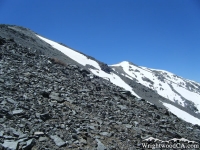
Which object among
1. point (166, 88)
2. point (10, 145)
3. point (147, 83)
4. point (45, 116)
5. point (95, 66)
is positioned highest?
point (147, 83)

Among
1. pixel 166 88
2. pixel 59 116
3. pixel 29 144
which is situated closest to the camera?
pixel 29 144

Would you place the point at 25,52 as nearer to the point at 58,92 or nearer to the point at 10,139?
the point at 58,92

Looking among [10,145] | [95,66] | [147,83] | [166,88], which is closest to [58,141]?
[10,145]

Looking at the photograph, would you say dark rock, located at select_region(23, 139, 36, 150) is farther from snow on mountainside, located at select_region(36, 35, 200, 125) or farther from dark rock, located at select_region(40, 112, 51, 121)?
snow on mountainside, located at select_region(36, 35, 200, 125)

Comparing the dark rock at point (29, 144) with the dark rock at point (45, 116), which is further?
the dark rock at point (45, 116)

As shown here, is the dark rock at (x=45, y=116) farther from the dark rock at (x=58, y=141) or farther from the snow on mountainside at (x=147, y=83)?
the snow on mountainside at (x=147, y=83)

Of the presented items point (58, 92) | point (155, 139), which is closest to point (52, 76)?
point (58, 92)

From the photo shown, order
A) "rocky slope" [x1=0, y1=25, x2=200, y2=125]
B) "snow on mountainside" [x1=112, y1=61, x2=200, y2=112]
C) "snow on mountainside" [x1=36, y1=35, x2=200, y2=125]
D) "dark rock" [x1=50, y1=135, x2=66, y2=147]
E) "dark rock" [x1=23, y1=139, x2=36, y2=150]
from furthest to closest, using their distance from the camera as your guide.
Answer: "snow on mountainside" [x1=112, y1=61, x2=200, y2=112], "snow on mountainside" [x1=36, y1=35, x2=200, y2=125], "rocky slope" [x1=0, y1=25, x2=200, y2=125], "dark rock" [x1=50, y1=135, x2=66, y2=147], "dark rock" [x1=23, y1=139, x2=36, y2=150]

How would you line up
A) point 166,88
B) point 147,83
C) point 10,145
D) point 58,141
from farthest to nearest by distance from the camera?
1. point 166,88
2. point 147,83
3. point 58,141
4. point 10,145

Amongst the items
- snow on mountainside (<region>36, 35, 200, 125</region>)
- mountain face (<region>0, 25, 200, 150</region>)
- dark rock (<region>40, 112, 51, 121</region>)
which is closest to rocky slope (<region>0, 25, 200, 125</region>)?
snow on mountainside (<region>36, 35, 200, 125</region>)

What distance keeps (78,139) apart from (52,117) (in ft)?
6.74

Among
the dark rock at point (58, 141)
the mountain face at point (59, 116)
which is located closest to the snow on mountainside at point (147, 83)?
the mountain face at point (59, 116)

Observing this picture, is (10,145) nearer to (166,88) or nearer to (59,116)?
(59,116)

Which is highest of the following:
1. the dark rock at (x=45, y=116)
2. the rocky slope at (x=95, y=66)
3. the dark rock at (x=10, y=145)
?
the rocky slope at (x=95, y=66)
